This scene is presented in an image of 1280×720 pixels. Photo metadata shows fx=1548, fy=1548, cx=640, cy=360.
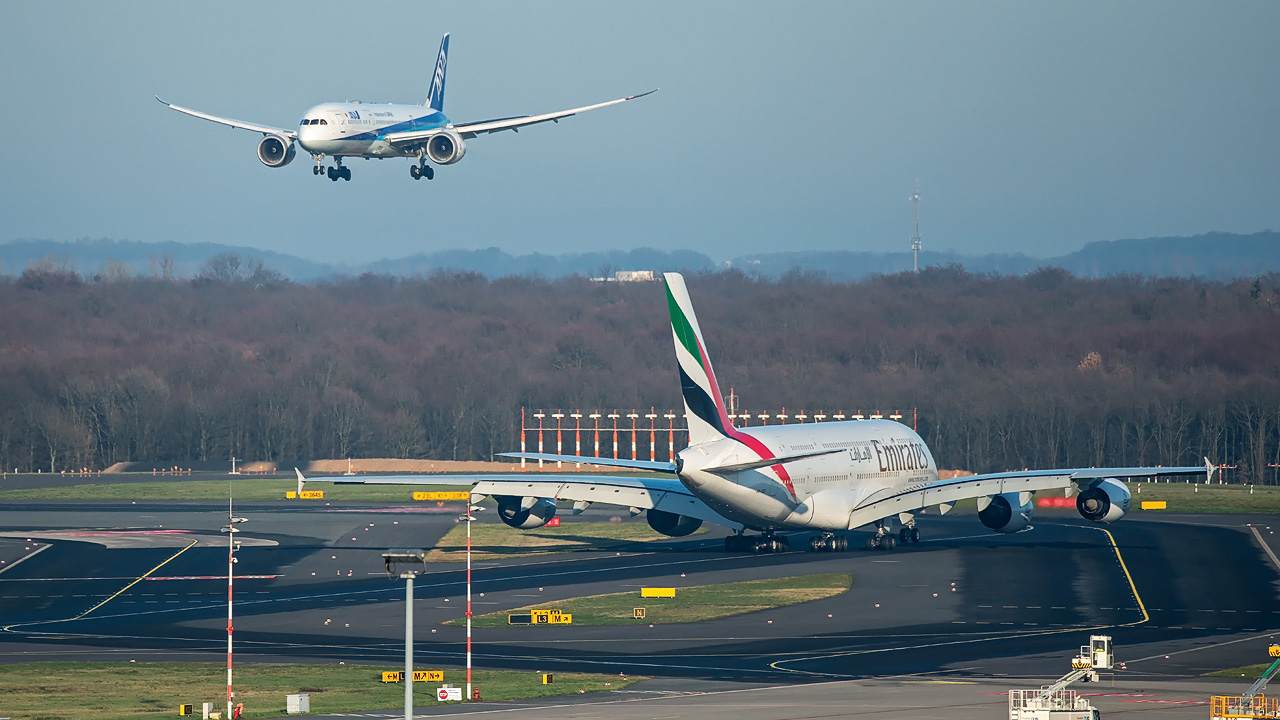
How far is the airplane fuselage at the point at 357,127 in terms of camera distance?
65938 millimetres

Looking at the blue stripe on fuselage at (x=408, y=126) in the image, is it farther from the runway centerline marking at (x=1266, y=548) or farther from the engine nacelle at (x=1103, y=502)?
the runway centerline marking at (x=1266, y=548)

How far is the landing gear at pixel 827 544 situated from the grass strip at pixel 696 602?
26.1 feet

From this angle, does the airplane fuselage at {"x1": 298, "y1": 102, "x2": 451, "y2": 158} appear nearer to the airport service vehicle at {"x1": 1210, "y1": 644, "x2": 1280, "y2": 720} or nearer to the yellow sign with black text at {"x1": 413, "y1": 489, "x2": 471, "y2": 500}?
the yellow sign with black text at {"x1": 413, "y1": 489, "x2": 471, "y2": 500}

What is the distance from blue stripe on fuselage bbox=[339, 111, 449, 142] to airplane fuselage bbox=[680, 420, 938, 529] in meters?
21.7

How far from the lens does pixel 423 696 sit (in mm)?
31875

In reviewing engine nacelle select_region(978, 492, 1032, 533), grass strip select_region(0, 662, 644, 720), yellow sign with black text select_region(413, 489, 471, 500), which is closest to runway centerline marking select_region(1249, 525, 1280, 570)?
engine nacelle select_region(978, 492, 1032, 533)

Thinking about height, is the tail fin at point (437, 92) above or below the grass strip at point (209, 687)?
above

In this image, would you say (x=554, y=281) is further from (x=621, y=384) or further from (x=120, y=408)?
(x=120, y=408)

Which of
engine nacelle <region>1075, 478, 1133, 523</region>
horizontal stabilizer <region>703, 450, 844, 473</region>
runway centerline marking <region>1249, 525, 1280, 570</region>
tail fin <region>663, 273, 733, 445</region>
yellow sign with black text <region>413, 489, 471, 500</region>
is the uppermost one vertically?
tail fin <region>663, 273, 733, 445</region>

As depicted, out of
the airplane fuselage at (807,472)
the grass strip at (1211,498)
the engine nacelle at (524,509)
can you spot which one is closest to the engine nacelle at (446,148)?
the engine nacelle at (524,509)

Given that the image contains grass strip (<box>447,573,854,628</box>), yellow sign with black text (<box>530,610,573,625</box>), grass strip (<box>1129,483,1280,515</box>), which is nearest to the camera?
yellow sign with black text (<box>530,610,573,625</box>)

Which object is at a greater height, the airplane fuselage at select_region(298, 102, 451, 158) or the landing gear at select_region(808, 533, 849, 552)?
the airplane fuselage at select_region(298, 102, 451, 158)

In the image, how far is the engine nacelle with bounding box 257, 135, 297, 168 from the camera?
67.4m

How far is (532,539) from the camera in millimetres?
68562
